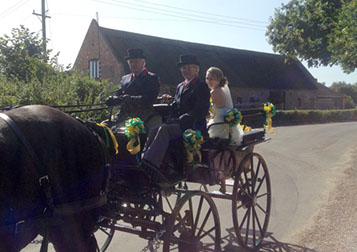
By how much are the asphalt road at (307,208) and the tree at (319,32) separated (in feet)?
12.8

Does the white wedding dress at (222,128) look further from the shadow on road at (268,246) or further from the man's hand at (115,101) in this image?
the shadow on road at (268,246)

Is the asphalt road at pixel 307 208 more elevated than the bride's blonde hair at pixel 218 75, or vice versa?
the bride's blonde hair at pixel 218 75

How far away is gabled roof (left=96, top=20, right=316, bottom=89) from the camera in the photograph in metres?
26.2

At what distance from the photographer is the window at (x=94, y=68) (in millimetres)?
26472

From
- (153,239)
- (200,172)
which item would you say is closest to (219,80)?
(200,172)

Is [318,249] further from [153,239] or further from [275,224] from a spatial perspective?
[153,239]

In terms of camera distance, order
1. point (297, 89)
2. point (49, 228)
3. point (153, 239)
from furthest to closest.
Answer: point (297, 89) < point (153, 239) < point (49, 228)

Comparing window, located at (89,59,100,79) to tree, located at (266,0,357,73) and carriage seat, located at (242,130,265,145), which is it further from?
carriage seat, located at (242,130,265,145)

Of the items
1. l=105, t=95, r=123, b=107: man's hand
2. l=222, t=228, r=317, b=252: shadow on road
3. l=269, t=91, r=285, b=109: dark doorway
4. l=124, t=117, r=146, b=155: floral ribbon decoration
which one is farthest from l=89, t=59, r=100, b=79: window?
l=124, t=117, r=146, b=155: floral ribbon decoration

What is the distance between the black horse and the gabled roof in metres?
21.5

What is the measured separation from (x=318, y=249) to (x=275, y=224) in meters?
1.04

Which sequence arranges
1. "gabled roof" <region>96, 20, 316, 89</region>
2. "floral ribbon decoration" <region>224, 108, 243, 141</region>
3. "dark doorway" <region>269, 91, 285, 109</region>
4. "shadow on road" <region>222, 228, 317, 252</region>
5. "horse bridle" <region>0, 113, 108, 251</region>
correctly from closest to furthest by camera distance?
"horse bridle" <region>0, 113, 108, 251</region>, "floral ribbon decoration" <region>224, 108, 243, 141</region>, "shadow on road" <region>222, 228, 317, 252</region>, "gabled roof" <region>96, 20, 316, 89</region>, "dark doorway" <region>269, 91, 285, 109</region>

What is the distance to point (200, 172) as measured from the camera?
4359 mm

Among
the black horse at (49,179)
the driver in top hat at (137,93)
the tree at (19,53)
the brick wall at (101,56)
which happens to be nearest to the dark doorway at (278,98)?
the brick wall at (101,56)
